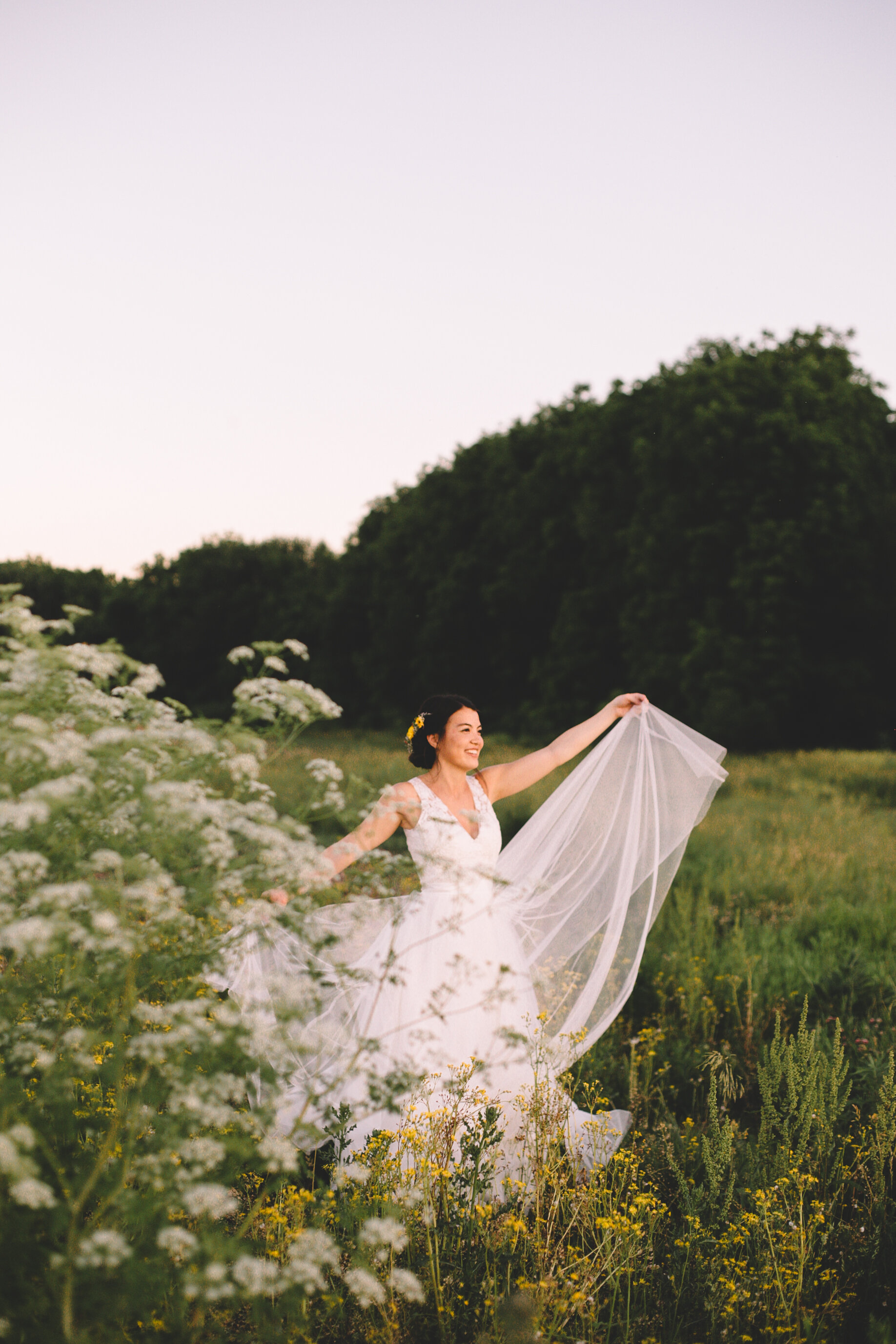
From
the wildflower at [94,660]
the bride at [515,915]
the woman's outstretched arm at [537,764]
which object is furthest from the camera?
the woman's outstretched arm at [537,764]

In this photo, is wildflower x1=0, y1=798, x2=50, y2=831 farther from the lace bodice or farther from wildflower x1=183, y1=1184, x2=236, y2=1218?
the lace bodice

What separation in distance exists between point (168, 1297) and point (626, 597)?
29691 millimetres

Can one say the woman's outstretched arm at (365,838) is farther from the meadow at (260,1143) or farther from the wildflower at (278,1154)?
the wildflower at (278,1154)

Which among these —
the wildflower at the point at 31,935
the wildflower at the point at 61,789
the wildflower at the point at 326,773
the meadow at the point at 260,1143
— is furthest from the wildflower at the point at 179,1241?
the wildflower at the point at 326,773

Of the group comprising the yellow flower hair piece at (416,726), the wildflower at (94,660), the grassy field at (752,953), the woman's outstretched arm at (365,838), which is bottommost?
the grassy field at (752,953)

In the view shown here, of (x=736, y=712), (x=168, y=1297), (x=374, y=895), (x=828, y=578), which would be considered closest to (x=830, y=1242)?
(x=168, y=1297)

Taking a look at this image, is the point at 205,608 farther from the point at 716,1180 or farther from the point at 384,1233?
the point at 384,1233

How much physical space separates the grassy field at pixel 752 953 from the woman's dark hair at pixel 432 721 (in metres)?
0.80

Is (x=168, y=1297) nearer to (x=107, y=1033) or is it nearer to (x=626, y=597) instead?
(x=107, y=1033)

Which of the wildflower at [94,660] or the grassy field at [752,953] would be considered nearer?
the wildflower at [94,660]

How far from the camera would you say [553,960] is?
474cm

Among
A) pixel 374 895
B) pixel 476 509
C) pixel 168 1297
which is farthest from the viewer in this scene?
pixel 476 509

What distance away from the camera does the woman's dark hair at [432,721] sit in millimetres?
4680

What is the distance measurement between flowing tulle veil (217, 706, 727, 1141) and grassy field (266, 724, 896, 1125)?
48cm
